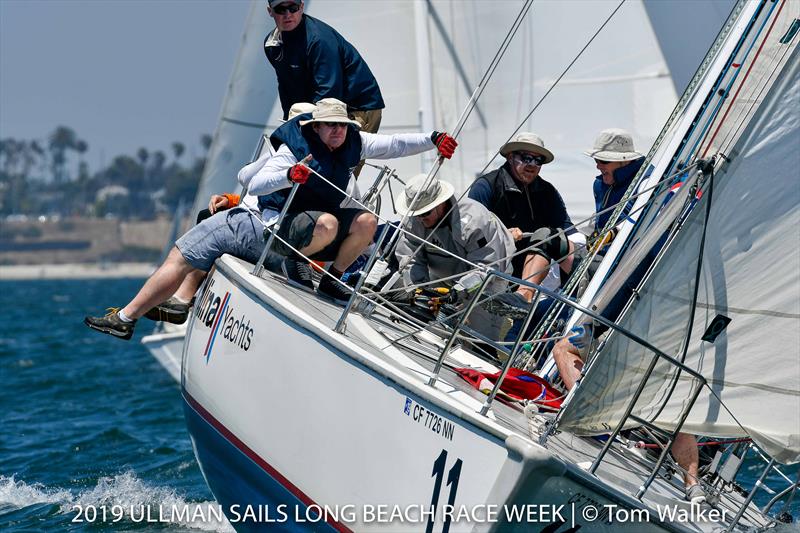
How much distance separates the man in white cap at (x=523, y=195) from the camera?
614cm

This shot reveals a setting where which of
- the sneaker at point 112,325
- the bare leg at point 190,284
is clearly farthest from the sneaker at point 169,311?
the sneaker at point 112,325

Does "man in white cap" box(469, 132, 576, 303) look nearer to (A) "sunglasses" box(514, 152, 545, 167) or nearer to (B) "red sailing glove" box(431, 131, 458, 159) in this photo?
(A) "sunglasses" box(514, 152, 545, 167)

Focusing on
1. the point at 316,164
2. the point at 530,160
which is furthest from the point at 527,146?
the point at 316,164

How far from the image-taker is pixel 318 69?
19.6ft

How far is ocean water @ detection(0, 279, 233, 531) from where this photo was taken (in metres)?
6.41

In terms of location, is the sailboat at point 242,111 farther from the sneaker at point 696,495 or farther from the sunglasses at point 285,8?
the sneaker at point 696,495

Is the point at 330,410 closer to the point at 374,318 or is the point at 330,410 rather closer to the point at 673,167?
the point at 374,318

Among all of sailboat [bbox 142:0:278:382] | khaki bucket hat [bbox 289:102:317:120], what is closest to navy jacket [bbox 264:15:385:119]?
khaki bucket hat [bbox 289:102:317:120]

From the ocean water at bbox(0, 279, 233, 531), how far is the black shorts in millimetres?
1583

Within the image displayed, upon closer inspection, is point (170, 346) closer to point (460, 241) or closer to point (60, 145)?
point (460, 241)

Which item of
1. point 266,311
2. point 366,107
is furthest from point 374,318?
point 366,107

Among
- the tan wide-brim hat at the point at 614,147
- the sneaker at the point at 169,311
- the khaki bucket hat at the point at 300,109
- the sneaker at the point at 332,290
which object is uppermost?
the tan wide-brim hat at the point at 614,147

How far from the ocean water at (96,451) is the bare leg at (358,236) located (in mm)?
1621

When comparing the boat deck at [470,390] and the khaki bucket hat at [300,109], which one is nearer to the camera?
the boat deck at [470,390]
